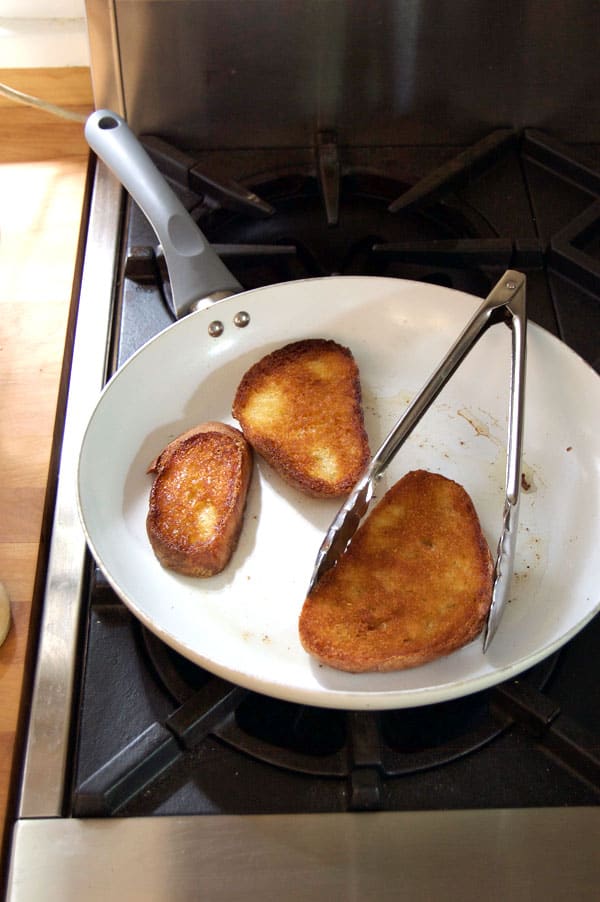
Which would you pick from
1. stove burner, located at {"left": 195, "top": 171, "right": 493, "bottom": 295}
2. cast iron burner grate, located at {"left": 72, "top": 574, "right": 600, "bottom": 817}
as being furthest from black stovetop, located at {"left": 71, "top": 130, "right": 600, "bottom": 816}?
stove burner, located at {"left": 195, "top": 171, "right": 493, "bottom": 295}

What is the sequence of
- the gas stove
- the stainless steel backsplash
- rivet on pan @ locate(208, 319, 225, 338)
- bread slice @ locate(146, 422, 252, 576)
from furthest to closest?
1. the stainless steel backsplash
2. rivet on pan @ locate(208, 319, 225, 338)
3. bread slice @ locate(146, 422, 252, 576)
4. the gas stove

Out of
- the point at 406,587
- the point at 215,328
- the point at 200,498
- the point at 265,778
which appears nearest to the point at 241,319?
the point at 215,328

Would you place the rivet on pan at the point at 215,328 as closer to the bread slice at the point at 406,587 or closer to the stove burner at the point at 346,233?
the stove burner at the point at 346,233

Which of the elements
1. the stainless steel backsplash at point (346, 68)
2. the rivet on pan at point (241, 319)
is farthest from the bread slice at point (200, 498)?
the stainless steel backsplash at point (346, 68)

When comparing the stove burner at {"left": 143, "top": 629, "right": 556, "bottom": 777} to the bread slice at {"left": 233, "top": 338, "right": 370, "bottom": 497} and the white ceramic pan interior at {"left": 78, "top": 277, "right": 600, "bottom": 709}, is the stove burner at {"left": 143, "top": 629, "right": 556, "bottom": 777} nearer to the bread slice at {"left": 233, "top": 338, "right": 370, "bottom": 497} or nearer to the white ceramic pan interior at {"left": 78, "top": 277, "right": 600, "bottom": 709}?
the white ceramic pan interior at {"left": 78, "top": 277, "right": 600, "bottom": 709}

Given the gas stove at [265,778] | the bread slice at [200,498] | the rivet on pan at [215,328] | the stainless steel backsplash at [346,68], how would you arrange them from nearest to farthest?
1. the gas stove at [265,778]
2. the bread slice at [200,498]
3. the rivet on pan at [215,328]
4. the stainless steel backsplash at [346,68]

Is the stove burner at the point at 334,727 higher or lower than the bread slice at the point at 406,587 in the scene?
lower
